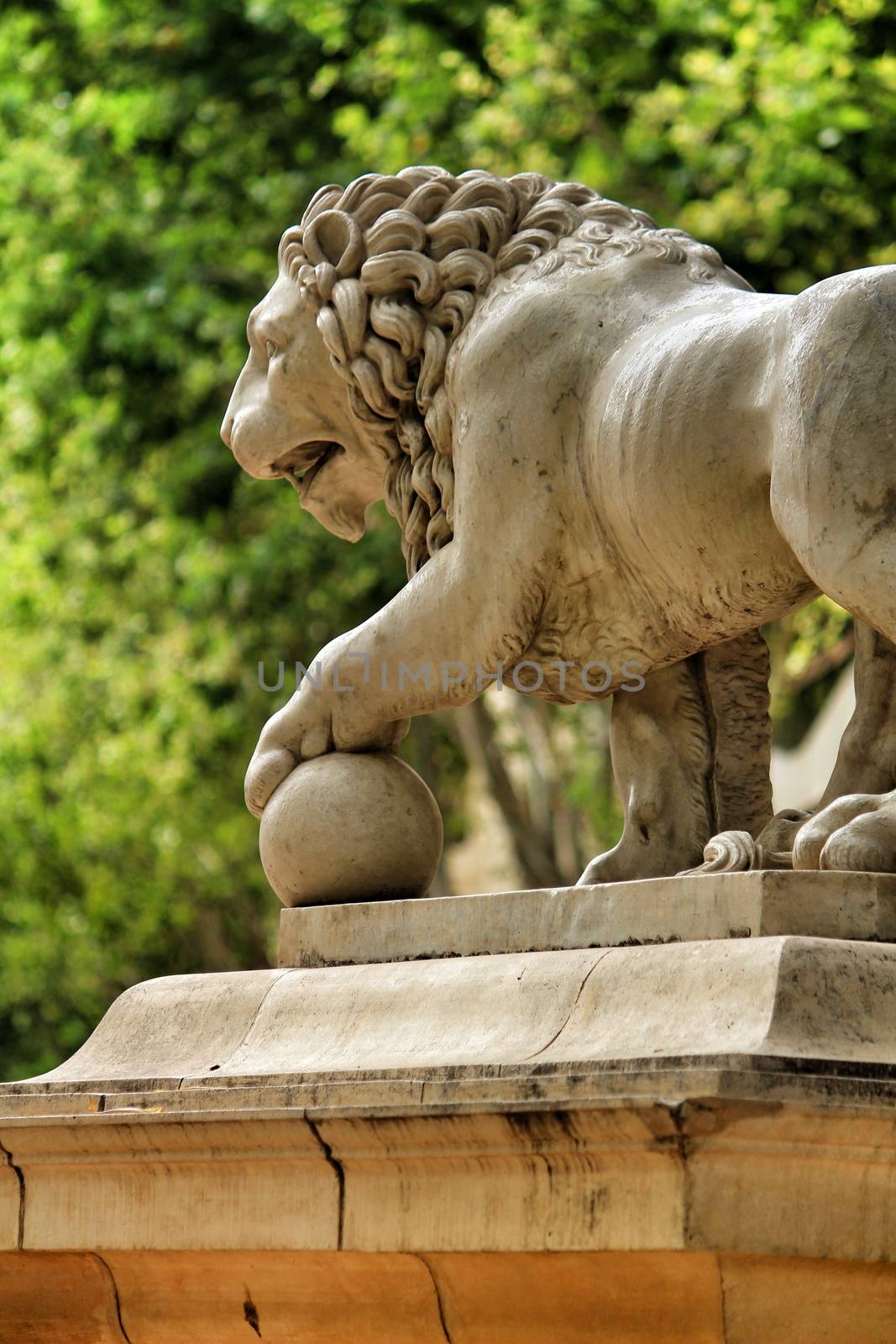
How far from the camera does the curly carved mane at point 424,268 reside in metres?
3.88

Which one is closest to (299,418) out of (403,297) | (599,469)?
(403,297)

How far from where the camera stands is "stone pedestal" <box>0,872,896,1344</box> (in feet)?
9.07

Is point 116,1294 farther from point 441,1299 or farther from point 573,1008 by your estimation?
point 573,1008

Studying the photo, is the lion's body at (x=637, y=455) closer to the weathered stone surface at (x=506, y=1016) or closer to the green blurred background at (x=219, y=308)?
the weathered stone surface at (x=506, y=1016)

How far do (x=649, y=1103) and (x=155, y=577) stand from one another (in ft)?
38.8

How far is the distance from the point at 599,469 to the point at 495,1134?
4.04 feet

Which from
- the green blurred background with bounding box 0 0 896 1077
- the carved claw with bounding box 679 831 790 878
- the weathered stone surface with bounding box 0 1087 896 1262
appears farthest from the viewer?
the green blurred background with bounding box 0 0 896 1077

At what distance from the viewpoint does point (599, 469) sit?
3.59 metres

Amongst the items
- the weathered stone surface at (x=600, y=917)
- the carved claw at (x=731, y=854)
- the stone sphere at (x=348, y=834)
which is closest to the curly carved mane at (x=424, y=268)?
the stone sphere at (x=348, y=834)

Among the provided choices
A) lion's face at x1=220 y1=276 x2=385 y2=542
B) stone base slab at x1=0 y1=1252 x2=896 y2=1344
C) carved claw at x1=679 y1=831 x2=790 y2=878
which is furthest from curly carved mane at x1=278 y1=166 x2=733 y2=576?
stone base slab at x1=0 y1=1252 x2=896 y2=1344

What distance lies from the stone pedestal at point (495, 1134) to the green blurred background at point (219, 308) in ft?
20.4

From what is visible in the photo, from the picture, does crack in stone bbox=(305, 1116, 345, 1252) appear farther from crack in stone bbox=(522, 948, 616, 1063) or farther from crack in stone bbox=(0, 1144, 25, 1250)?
crack in stone bbox=(0, 1144, 25, 1250)

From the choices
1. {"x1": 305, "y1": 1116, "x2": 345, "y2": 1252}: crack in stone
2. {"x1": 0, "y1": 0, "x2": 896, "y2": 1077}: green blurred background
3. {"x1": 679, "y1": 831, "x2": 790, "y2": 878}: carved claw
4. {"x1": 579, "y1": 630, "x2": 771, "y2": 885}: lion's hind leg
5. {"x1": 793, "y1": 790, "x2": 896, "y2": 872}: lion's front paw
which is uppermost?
{"x1": 793, "y1": 790, "x2": 896, "y2": 872}: lion's front paw

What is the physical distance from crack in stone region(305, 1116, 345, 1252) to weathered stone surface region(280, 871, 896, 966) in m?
0.48
